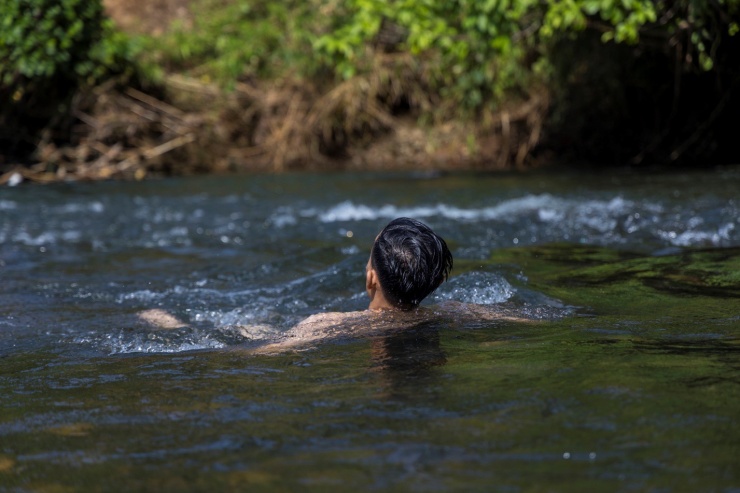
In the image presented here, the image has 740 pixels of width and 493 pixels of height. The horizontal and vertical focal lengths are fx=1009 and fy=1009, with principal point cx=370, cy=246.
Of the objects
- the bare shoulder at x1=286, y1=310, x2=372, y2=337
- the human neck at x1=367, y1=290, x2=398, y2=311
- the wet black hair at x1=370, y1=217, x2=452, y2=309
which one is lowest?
the bare shoulder at x1=286, y1=310, x2=372, y2=337

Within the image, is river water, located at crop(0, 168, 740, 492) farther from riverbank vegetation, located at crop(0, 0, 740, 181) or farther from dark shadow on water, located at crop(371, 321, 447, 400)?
riverbank vegetation, located at crop(0, 0, 740, 181)

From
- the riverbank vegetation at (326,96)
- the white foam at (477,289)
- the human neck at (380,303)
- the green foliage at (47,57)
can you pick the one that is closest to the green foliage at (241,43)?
the riverbank vegetation at (326,96)

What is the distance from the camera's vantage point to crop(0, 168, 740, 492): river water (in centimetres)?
311

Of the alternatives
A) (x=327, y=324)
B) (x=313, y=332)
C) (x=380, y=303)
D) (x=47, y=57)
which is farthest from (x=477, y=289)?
(x=47, y=57)

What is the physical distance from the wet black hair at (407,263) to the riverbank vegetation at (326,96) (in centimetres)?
763

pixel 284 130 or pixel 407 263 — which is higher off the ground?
pixel 284 130

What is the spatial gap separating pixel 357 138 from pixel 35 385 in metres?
14.1

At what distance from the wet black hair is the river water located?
197 mm

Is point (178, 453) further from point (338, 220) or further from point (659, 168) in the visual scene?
point (659, 168)

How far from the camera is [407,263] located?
482 cm

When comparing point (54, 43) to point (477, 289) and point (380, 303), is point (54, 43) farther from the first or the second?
point (380, 303)

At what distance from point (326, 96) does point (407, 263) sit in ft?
41.5

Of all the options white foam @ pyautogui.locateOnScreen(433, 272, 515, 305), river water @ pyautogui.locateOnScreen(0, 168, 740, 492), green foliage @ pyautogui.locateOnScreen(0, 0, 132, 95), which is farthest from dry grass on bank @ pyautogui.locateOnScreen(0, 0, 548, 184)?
white foam @ pyautogui.locateOnScreen(433, 272, 515, 305)

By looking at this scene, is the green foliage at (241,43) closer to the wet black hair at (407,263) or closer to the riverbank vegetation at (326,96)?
the riverbank vegetation at (326,96)
